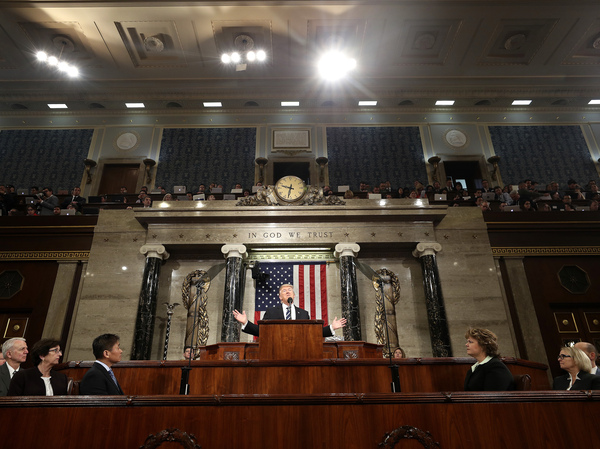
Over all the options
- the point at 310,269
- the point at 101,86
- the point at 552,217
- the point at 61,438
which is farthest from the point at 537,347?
the point at 101,86

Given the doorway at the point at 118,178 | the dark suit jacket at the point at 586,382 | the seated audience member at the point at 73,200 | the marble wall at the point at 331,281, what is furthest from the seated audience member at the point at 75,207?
the dark suit jacket at the point at 586,382

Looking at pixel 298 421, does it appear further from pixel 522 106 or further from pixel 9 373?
pixel 522 106

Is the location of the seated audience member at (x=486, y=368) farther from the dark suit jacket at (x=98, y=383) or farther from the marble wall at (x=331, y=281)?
the marble wall at (x=331, y=281)

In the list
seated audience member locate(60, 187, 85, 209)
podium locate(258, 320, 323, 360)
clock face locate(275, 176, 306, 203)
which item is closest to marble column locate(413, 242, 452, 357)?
clock face locate(275, 176, 306, 203)

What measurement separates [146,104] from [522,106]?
40.1 ft

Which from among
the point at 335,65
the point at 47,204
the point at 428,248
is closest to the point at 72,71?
the point at 47,204

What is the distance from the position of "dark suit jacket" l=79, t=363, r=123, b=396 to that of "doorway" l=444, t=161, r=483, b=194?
38.8ft

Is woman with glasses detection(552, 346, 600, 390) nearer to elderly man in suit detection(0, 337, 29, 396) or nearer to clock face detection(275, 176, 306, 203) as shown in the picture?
elderly man in suit detection(0, 337, 29, 396)

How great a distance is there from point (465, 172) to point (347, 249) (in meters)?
7.21

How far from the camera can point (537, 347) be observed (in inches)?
316

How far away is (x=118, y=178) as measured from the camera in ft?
42.7

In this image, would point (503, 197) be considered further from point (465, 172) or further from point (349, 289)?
point (349, 289)

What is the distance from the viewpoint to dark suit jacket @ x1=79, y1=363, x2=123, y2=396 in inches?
128

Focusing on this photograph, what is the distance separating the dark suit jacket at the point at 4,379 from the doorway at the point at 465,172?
Result: 477 inches
